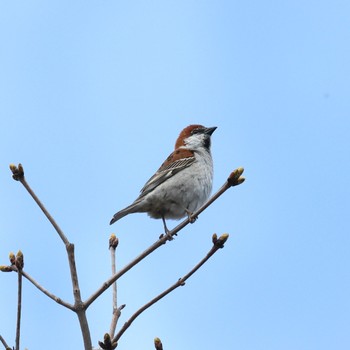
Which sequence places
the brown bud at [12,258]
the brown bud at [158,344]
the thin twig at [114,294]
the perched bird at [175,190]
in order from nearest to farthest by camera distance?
the brown bud at [158,344], the brown bud at [12,258], the thin twig at [114,294], the perched bird at [175,190]

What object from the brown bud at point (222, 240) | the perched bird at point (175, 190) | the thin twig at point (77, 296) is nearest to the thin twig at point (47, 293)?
the thin twig at point (77, 296)

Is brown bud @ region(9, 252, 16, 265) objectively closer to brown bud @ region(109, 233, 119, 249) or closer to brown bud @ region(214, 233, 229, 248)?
brown bud @ region(109, 233, 119, 249)

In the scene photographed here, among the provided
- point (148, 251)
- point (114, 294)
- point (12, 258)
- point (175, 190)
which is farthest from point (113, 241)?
point (175, 190)

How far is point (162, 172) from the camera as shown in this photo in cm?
791

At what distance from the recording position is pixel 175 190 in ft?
24.7

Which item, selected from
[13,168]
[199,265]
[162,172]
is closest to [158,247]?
[199,265]

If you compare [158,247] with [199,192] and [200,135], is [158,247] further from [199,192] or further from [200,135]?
[200,135]

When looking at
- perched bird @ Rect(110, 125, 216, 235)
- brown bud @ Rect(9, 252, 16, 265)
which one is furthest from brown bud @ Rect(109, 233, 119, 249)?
perched bird @ Rect(110, 125, 216, 235)

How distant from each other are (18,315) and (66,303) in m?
0.46

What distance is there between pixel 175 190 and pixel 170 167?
1.72ft

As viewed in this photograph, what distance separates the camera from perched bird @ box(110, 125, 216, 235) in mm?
7461

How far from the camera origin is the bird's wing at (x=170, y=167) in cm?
765

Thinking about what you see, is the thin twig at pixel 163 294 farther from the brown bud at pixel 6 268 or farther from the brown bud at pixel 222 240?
the brown bud at pixel 6 268

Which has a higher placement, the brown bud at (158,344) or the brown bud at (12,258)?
the brown bud at (12,258)
